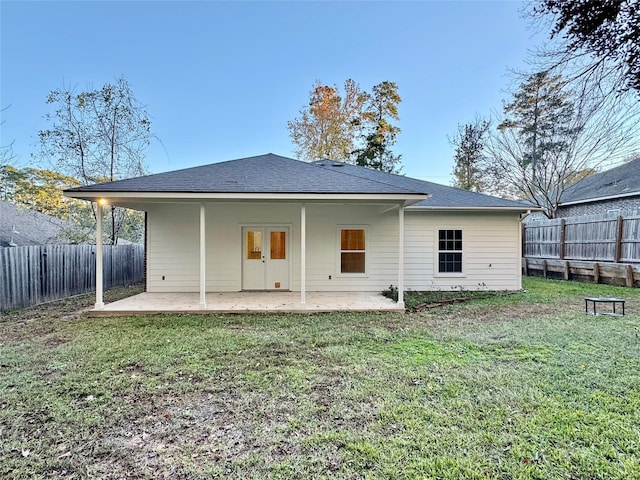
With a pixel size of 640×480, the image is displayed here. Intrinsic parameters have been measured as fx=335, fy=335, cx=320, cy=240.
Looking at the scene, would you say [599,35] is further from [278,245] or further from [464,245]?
[278,245]

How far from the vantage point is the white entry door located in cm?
936

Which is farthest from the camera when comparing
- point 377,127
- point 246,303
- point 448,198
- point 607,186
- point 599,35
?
point 377,127

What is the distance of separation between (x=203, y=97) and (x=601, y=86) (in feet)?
56.2

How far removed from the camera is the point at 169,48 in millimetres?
14625

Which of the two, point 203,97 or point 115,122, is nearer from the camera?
point 115,122

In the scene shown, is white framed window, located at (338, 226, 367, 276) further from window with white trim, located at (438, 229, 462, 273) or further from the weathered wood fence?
the weathered wood fence

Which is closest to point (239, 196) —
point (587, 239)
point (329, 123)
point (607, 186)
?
point (587, 239)

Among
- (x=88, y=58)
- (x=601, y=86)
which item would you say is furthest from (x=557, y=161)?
(x=88, y=58)

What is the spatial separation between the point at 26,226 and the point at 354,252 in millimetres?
14562

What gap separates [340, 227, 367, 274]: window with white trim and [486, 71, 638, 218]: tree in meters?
10.7

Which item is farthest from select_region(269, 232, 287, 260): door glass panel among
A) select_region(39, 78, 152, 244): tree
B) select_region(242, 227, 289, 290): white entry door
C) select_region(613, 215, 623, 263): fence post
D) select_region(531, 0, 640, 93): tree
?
select_region(613, 215, 623, 263): fence post

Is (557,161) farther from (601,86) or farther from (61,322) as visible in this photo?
(61,322)

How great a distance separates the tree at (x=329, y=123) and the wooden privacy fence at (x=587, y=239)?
1265 centimetres

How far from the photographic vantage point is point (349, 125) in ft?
75.9
